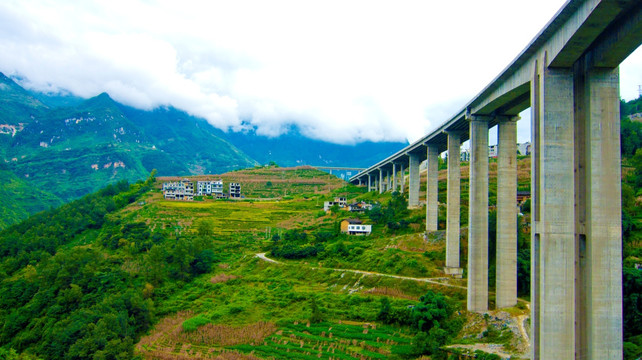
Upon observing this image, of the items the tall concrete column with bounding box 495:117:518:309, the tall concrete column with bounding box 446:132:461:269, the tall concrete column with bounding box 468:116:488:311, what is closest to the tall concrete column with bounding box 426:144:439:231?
the tall concrete column with bounding box 446:132:461:269

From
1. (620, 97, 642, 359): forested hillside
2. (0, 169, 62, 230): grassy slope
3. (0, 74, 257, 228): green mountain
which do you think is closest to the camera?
(620, 97, 642, 359): forested hillside

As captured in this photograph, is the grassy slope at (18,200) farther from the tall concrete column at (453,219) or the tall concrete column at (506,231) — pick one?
the tall concrete column at (506,231)

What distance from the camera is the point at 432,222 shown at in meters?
39.7

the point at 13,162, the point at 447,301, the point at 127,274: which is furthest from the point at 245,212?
the point at 13,162

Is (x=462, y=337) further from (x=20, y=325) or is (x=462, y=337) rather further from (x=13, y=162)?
(x=13, y=162)

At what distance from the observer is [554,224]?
55.5ft

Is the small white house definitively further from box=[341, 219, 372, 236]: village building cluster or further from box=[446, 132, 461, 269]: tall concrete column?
box=[446, 132, 461, 269]: tall concrete column

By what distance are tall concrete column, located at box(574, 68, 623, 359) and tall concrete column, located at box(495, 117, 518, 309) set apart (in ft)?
28.6

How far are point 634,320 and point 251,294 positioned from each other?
83.2 ft

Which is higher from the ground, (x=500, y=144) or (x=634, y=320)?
(x=500, y=144)

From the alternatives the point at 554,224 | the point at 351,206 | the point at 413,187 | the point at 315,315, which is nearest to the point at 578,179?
the point at 554,224

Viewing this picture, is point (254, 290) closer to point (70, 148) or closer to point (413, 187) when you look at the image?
point (413, 187)

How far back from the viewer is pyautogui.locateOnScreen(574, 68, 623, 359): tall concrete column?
1592 cm

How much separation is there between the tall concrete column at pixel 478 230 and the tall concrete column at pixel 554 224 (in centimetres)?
920
